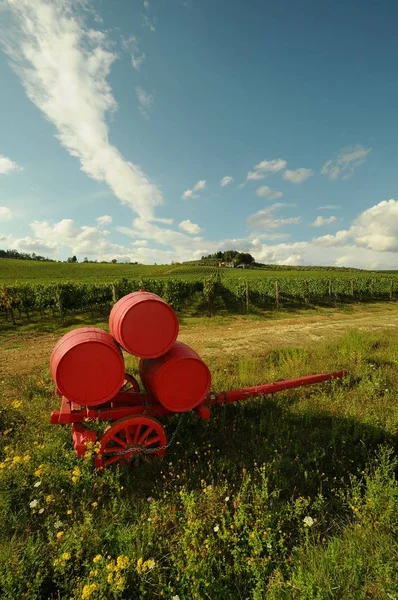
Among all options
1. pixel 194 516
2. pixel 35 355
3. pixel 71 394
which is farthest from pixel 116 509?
pixel 35 355

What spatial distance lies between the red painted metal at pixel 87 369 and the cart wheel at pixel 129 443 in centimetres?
50

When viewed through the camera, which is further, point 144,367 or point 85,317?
point 85,317

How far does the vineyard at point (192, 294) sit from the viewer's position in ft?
64.7

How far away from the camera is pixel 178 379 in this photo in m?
4.37

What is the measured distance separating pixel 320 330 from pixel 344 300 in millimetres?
17212

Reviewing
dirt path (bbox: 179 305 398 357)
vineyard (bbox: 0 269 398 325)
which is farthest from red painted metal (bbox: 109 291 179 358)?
vineyard (bbox: 0 269 398 325)

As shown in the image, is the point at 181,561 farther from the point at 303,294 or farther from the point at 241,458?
the point at 303,294

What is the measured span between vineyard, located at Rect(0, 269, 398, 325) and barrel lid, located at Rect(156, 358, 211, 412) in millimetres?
16479

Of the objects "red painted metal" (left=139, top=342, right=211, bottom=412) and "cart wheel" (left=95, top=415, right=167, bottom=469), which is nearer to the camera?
"cart wheel" (left=95, top=415, right=167, bottom=469)

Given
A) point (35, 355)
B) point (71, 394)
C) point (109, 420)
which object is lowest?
point (35, 355)

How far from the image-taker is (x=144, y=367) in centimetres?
493

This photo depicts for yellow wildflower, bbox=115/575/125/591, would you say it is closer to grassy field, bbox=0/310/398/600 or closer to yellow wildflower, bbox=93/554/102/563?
grassy field, bbox=0/310/398/600

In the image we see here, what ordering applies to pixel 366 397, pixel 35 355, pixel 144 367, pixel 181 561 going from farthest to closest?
pixel 35 355, pixel 366 397, pixel 144 367, pixel 181 561

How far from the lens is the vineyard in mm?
19734
